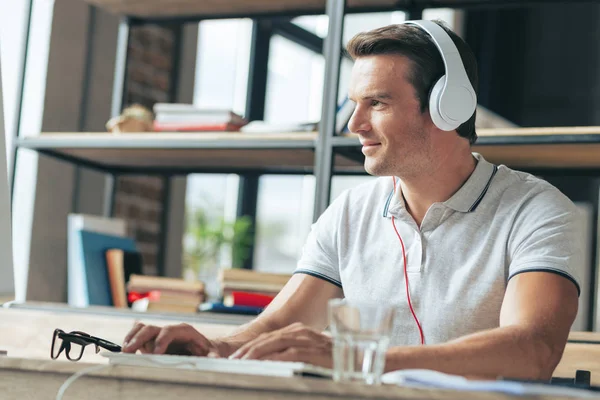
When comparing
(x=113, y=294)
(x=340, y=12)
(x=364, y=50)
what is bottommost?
(x=113, y=294)

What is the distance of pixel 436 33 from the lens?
1.71 metres

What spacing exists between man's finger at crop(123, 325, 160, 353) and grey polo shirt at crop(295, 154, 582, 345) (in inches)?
24.9

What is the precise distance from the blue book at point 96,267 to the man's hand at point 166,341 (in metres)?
1.17

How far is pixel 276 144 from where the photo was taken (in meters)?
2.23

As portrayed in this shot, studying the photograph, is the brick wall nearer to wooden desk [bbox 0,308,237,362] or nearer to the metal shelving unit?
the metal shelving unit

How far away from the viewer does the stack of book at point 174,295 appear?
7.70 ft

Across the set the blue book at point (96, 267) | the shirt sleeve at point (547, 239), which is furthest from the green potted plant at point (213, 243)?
the shirt sleeve at point (547, 239)

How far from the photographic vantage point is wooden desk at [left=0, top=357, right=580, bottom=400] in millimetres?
805

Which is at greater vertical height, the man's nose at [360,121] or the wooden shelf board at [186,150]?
the man's nose at [360,121]

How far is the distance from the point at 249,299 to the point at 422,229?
0.68m

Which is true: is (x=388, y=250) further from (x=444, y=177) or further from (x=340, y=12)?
(x=340, y=12)

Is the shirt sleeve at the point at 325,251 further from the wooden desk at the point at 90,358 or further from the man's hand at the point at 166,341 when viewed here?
the man's hand at the point at 166,341

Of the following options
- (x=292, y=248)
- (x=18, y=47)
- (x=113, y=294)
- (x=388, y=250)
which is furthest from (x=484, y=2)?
(x=292, y=248)

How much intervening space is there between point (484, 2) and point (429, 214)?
0.81 m
